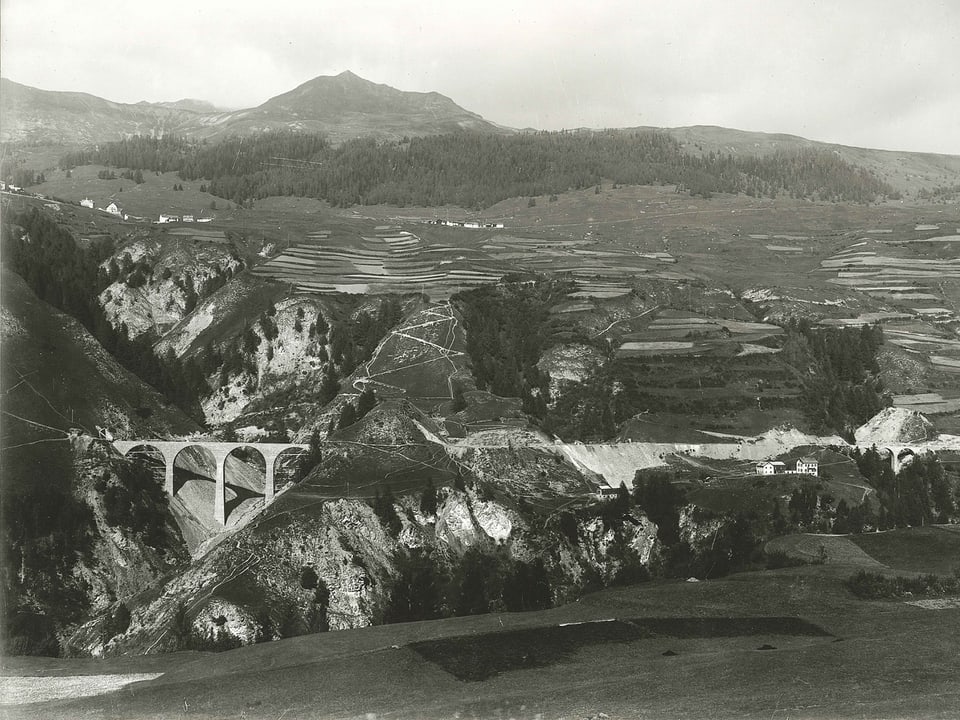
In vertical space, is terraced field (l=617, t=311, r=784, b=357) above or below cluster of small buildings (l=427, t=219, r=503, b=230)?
below

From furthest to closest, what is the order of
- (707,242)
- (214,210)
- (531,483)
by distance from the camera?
1. (214,210)
2. (707,242)
3. (531,483)

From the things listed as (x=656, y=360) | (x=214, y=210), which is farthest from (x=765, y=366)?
(x=214, y=210)

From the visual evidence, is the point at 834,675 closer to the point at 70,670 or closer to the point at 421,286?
the point at 70,670

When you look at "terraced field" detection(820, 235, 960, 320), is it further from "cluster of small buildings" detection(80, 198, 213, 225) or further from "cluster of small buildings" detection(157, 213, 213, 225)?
"cluster of small buildings" detection(80, 198, 213, 225)

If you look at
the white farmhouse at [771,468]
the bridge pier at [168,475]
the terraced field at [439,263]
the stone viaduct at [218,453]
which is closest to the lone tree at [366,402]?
the stone viaduct at [218,453]

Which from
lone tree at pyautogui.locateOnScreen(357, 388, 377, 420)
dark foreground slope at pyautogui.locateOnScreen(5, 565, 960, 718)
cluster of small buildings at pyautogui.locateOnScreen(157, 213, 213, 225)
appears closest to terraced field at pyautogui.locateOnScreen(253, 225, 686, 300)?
cluster of small buildings at pyautogui.locateOnScreen(157, 213, 213, 225)

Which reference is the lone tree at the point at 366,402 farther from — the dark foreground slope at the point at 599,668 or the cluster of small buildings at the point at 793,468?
the dark foreground slope at the point at 599,668
